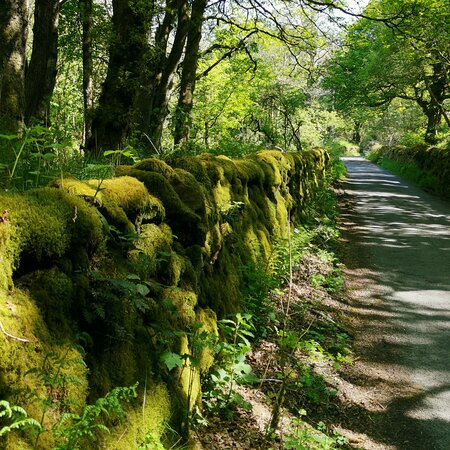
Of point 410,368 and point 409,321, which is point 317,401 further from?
point 409,321

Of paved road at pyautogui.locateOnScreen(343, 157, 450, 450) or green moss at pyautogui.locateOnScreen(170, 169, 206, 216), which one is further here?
paved road at pyautogui.locateOnScreen(343, 157, 450, 450)

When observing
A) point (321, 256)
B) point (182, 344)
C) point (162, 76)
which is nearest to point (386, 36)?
point (162, 76)

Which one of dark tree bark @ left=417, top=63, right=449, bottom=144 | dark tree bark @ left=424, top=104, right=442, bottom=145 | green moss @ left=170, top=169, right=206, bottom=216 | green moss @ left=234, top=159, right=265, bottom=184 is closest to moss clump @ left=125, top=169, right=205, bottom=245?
green moss @ left=170, top=169, right=206, bottom=216

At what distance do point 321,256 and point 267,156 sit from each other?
86.9 inches

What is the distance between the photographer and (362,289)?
25.5 ft

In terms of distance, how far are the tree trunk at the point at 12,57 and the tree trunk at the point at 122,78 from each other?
6.89 feet

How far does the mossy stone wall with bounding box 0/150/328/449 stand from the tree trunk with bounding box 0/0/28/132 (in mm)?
1828

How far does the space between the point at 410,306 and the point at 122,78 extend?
17.8 feet

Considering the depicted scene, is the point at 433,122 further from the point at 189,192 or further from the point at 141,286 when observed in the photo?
the point at 141,286

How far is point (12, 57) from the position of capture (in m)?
4.98

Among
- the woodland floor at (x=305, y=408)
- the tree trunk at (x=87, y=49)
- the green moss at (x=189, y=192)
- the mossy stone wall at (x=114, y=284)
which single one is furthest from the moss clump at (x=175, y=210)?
the tree trunk at (x=87, y=49)

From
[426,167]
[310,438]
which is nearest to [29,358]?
[310,438]

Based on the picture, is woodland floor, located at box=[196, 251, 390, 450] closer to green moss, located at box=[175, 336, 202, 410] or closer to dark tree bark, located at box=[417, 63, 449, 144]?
green moss, located at box=[175, 336, 202, 410]

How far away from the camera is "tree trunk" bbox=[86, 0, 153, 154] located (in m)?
7.16
